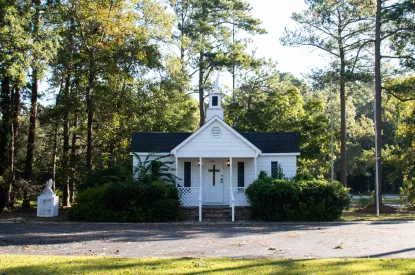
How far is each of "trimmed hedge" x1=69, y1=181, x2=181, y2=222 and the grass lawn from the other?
420 inches

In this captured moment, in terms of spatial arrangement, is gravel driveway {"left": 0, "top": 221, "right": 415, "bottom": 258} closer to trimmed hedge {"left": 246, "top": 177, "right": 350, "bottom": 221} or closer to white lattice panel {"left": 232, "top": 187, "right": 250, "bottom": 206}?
trimmed hedge {"left": 246, "top": 177, "right": 350, "bottom": 221}

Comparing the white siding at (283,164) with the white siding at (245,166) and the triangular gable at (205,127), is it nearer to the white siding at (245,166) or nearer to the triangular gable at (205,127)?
the white siding at (245,166)

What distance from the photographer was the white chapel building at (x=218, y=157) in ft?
79.7

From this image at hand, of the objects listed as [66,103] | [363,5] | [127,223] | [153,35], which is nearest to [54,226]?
[127,223]

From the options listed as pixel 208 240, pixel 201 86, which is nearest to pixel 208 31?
pixel 201 86

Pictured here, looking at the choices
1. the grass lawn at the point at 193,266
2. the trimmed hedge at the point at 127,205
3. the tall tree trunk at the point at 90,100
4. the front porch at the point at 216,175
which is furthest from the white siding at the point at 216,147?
the grass lawn at the point at 193,266

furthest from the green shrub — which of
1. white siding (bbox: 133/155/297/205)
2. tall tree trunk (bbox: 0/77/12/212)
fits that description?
→ tall tree trunk (bbox: 0/77/12/212)

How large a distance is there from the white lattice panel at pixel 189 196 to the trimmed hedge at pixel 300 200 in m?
3.20

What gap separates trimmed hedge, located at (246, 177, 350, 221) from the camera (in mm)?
21516

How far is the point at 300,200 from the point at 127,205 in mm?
7681

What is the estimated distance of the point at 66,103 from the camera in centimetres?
2869

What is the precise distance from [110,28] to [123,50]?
1690 millimetres

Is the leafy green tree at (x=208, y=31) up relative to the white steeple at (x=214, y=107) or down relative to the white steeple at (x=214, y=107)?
up

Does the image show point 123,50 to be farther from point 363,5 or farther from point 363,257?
point 363,257
